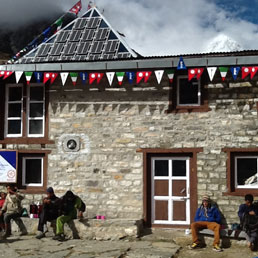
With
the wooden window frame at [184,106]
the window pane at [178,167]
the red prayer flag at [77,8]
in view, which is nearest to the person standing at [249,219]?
the window pane at [178,167]

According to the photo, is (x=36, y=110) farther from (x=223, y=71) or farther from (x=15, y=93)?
(x=223, y=71)

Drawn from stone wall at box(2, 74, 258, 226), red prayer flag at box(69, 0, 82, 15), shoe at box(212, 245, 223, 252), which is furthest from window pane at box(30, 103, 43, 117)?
shoe at box(212, 245, 223, 252)

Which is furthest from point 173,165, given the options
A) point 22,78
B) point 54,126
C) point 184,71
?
point 22,78

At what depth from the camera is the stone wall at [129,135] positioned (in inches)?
394

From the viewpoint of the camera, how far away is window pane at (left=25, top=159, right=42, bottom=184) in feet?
36.7

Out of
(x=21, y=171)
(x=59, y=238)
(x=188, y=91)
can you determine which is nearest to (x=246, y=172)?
(x=188, y=91)

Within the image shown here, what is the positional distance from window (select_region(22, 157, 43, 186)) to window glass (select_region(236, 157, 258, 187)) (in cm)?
541

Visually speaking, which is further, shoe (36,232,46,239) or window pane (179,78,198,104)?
window pane (179,78,198,104)

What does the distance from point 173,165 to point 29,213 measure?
13.7 feet

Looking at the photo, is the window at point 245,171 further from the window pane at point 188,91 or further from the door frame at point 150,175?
the window pane at point 188,91

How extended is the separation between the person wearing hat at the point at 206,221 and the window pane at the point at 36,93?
212 inches

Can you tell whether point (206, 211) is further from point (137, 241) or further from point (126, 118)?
point (126, 118)

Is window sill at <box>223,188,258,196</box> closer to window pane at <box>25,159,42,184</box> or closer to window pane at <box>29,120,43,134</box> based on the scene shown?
window pane at <box>25,159,42,184</box>

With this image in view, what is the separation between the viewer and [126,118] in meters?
10.6
